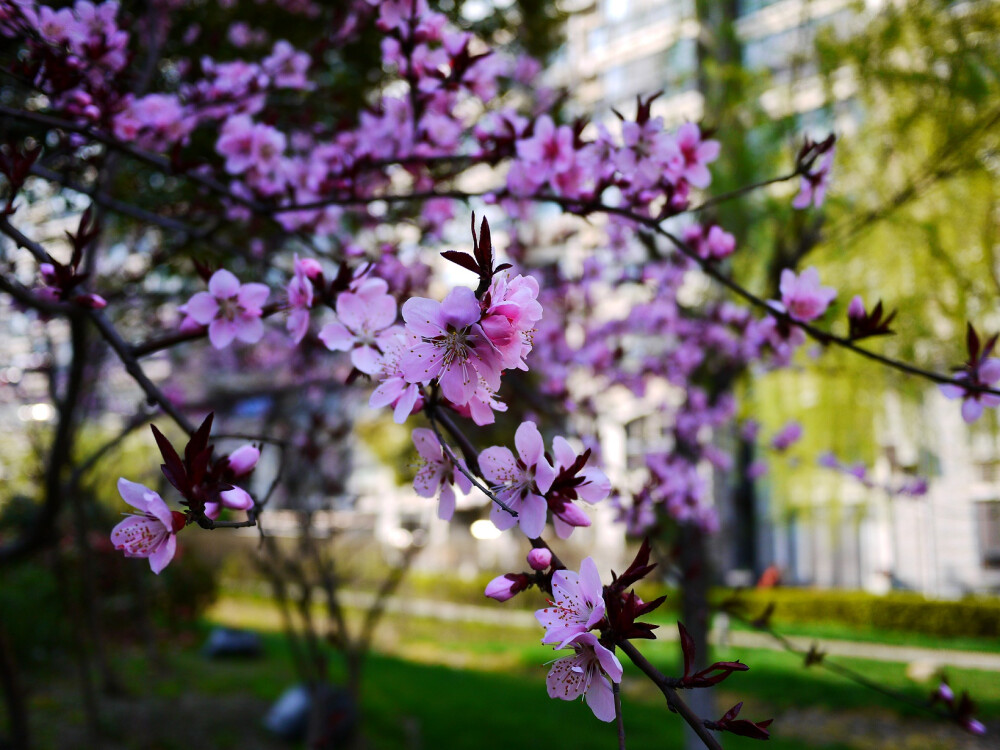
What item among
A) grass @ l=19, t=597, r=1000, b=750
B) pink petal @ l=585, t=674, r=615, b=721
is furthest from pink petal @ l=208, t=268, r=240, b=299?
grass @ l=19, t=597, r=1000, b=750

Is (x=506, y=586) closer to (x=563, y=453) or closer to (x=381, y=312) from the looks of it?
(x=563, y=453)

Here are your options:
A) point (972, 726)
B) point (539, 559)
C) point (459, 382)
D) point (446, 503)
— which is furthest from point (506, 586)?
point (972, 726)

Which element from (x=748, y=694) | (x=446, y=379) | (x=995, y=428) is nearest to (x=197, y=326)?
(x=446, y=379)

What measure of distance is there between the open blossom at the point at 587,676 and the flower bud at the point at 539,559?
0.36ft

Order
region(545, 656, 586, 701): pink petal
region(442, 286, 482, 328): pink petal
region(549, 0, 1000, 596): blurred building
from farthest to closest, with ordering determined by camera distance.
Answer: region(549, 0, 1000, 596): blurred building < region(545, 656, 586, 701): pink petal < region(442, 286, 482, 328): pink petal

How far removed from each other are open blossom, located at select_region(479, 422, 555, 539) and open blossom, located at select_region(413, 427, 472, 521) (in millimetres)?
69

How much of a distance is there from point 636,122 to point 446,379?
0.96m

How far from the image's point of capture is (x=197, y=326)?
4.37ft

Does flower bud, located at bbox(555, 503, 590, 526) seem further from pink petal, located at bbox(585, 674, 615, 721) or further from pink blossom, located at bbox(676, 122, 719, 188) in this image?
pink blossom, located at bbox(676, 122, 719, 188)

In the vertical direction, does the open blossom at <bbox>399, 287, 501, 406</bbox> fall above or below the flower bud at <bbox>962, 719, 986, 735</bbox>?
above

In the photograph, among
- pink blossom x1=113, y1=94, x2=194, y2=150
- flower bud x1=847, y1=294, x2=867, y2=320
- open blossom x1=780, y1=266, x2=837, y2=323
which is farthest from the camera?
pink blossom x1=113, y1=94, x2=194, y2=150

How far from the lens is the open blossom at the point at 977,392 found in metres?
1.48

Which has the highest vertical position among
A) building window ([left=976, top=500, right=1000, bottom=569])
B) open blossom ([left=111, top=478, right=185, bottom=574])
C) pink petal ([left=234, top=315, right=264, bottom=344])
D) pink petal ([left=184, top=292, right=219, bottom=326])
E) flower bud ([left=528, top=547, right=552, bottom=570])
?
pink petal ([left=184, top=292, right=219, bottom=326])

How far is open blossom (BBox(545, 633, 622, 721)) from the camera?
83 cm
